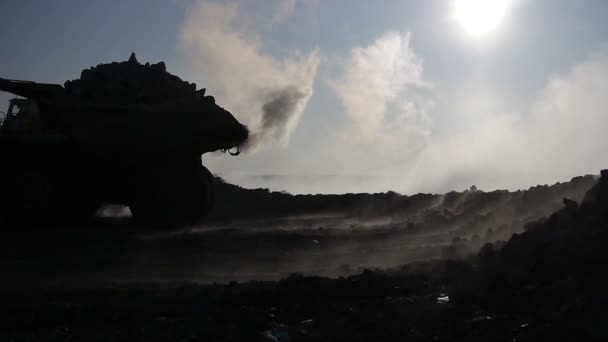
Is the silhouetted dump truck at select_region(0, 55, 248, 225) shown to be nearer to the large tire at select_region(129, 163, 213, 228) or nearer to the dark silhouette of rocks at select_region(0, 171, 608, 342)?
the large tire at select_region(129, 163, 213, 228)

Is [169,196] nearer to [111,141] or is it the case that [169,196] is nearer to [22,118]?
[111,141]

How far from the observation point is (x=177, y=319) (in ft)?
22.5

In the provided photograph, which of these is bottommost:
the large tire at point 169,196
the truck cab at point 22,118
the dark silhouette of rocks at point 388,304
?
the dark silhouette of rocks at point 388,304

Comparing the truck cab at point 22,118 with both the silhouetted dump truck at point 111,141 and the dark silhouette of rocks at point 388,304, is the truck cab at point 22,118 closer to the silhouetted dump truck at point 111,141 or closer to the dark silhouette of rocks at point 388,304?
the silhouetted dump truck at point 111,141

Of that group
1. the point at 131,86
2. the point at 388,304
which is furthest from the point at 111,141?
the point at 388,304

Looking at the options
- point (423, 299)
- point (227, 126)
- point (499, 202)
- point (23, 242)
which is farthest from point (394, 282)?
point (499, 202)

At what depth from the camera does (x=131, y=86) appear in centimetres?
1407

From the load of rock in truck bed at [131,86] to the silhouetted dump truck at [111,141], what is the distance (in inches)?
0.8

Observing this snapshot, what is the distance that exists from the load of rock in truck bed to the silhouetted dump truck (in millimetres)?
20

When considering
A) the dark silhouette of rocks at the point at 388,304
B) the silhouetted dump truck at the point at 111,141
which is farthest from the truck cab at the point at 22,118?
the dark silhouette of rocks at the point at 388,304

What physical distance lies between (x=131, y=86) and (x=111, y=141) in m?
1.27

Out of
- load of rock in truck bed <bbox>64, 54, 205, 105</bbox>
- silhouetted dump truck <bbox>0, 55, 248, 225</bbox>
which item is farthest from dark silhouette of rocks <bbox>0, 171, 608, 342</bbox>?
load of rock in truck bed <bbox>64, 54, 205, 105</bbox>

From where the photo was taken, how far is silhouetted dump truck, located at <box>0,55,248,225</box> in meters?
13.6

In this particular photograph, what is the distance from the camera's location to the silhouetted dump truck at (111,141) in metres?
13.6
